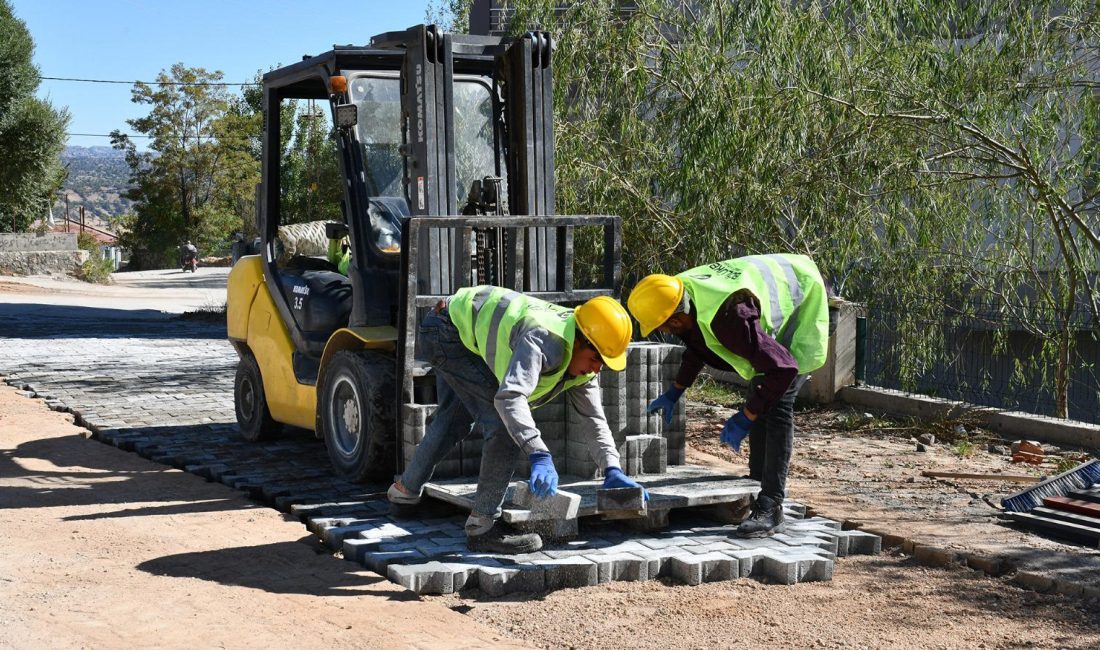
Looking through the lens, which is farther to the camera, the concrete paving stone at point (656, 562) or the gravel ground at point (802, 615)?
the concrete paving stone at point (656, 562)

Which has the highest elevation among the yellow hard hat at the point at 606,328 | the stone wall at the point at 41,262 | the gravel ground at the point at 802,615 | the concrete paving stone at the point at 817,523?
the stone wall at the point at 41,262

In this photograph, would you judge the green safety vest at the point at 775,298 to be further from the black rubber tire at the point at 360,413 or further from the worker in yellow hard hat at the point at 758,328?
the black rubber tire at the point at 360,413

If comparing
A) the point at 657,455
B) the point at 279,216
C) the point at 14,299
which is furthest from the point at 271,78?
the point at 14,299

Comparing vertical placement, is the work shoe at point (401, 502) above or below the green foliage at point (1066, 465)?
above

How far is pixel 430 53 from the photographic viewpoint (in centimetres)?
767

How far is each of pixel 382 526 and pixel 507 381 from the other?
1.57 meters

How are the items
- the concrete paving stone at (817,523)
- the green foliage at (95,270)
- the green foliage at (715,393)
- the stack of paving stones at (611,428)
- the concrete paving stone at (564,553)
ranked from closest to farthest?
the concrete paving stone at (564,553)
the concrete paving stone at (817,523)
the stack of paving stones at (611,428)
the green foliage at (715,393)
the green foliage at (95,270)

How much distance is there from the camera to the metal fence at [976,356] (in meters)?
11.3

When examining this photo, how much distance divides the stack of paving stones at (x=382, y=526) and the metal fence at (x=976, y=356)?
476cm

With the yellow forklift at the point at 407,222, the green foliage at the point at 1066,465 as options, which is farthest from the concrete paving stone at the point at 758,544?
the green foliage at the point at 1066,465

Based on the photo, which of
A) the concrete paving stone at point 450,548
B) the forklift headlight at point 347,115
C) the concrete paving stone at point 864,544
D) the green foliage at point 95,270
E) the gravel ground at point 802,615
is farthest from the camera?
the green foliage at point 95,270

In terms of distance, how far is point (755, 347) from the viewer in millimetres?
6340

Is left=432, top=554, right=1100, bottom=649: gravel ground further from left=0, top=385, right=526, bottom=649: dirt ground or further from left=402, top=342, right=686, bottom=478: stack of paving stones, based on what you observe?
left=402, top=342, right=686, bottom=478: stack of paving stones

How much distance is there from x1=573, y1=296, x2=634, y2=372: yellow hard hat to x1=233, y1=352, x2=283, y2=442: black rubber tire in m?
4.23
